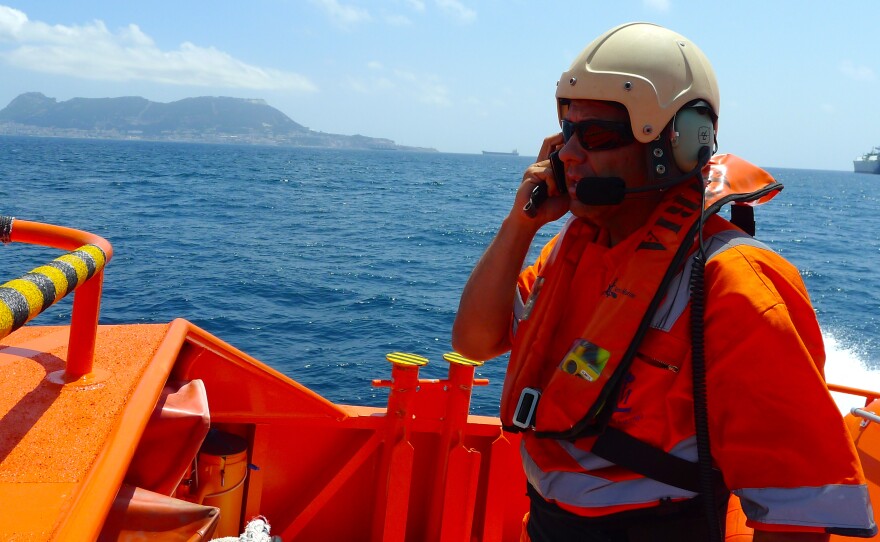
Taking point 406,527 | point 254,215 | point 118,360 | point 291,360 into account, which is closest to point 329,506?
point 406,527

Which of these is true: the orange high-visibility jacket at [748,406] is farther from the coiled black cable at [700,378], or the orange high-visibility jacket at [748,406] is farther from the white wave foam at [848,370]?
the white wave foam at [848,370]

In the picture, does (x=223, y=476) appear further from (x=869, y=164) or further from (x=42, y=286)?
(x=869, y=164)

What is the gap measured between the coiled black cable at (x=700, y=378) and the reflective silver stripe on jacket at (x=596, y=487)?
0.06m

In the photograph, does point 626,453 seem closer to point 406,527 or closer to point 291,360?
point 406,527

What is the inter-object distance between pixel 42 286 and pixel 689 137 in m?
1.43

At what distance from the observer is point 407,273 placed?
21156 millimetres

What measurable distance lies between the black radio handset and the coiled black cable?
588mm

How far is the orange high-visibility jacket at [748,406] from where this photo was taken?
4.52 feet

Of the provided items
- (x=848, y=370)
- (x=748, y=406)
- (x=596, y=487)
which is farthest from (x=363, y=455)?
(x=848, y=370)

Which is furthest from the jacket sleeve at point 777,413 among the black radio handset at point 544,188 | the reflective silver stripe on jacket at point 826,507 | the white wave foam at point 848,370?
the white wave foam at point 848,370

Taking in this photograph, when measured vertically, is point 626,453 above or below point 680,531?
above

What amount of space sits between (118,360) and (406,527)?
2.28 m

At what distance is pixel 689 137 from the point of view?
1.80m

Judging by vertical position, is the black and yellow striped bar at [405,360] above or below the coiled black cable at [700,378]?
below
